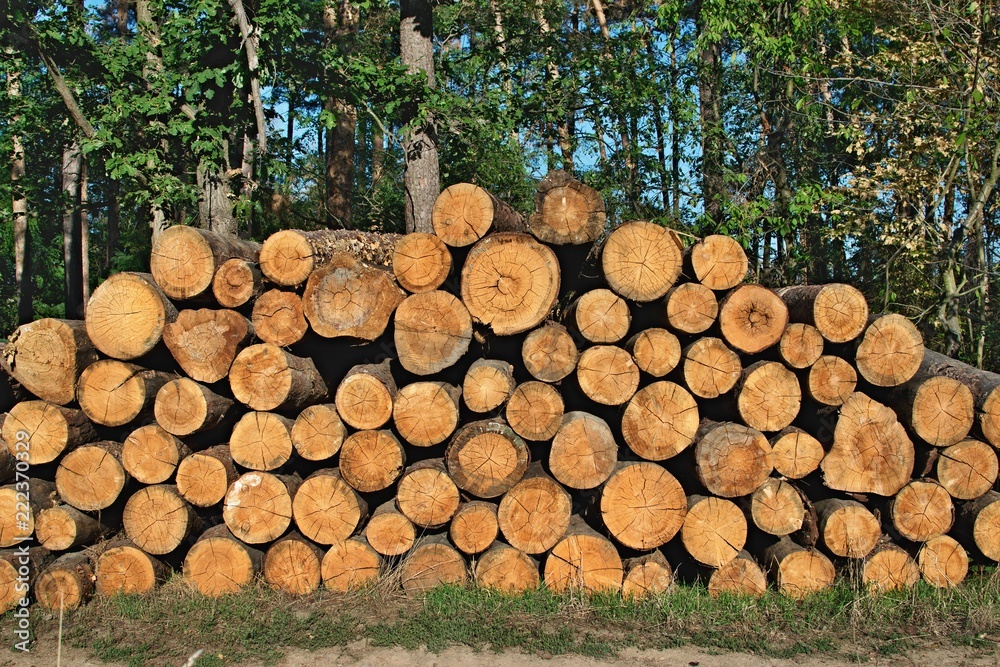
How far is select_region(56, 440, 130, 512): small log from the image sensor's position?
5301 mm

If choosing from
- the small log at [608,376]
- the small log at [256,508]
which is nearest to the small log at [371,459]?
the small log at [256,508]

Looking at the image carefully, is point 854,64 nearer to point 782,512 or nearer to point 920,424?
point 920,424

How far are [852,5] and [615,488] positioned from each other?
745 centimetres

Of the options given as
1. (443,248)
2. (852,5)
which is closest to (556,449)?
(443,248)

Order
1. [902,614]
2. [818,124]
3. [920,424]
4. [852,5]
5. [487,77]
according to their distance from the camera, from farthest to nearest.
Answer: [487,77], [818,124], [852,5], [920,424], [902,614]

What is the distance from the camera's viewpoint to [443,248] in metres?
5.27

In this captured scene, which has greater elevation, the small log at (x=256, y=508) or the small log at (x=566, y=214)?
the small log at (x=566, y=214)

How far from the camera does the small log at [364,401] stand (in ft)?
17.0

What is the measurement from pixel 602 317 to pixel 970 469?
108 inches

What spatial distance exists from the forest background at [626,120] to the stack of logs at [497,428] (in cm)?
300

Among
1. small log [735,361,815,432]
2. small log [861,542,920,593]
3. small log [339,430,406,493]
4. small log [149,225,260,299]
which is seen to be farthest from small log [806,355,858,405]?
small log [149,225,260,299]

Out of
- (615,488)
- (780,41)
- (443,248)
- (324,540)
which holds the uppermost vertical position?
(780,41)

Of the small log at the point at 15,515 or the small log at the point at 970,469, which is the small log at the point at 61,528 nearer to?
the small log at the point at 15,515

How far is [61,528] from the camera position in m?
5.29
